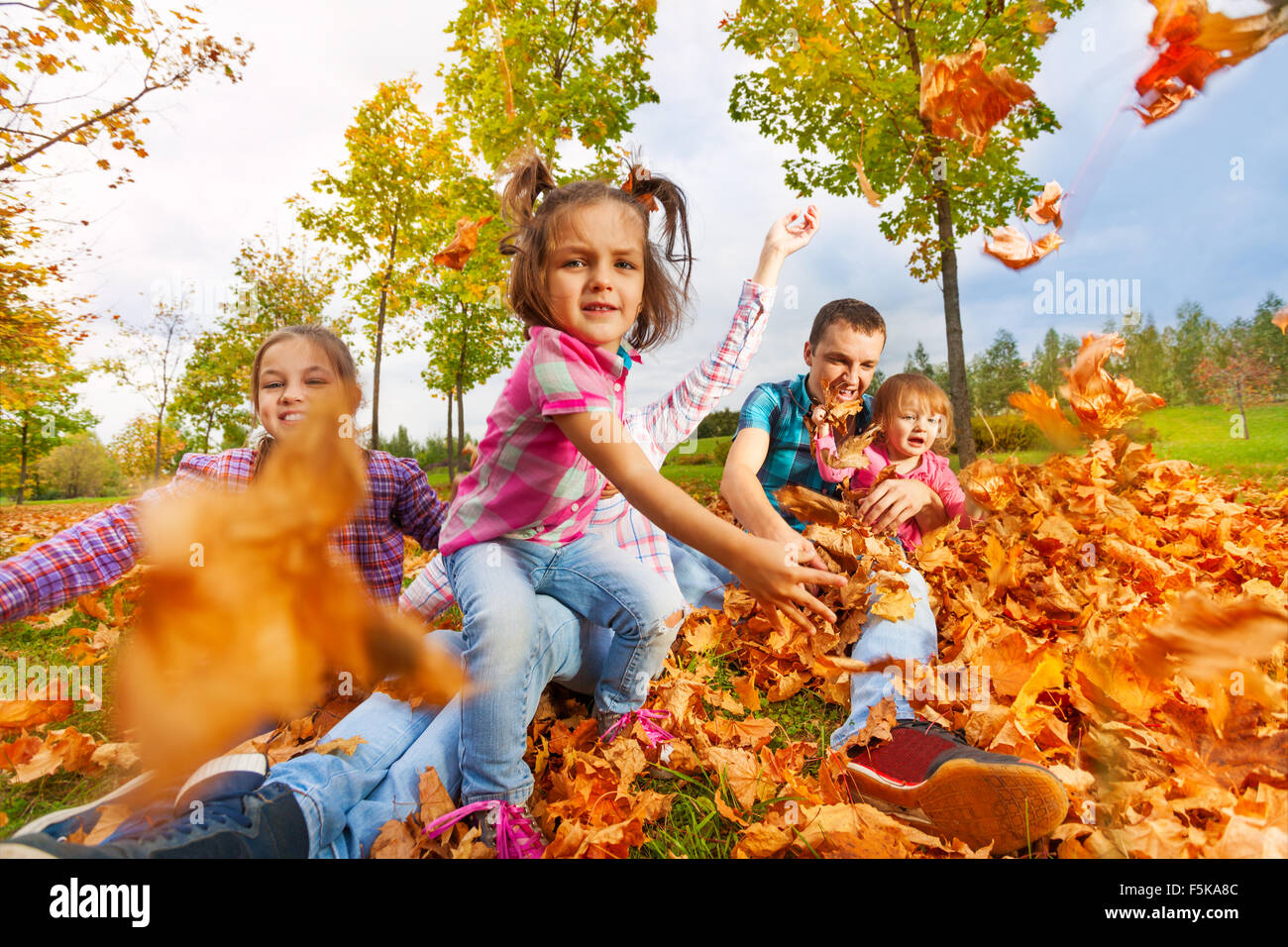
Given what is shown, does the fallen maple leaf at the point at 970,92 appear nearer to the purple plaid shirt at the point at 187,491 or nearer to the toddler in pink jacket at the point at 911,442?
the toddler in pink jacket at the point at 911,442

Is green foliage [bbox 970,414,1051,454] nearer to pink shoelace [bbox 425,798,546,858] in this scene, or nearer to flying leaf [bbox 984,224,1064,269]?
flying leaf [bbox 984,224,1064,269]

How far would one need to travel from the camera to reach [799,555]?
1271 millimetres

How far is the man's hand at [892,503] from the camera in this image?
6.21ft

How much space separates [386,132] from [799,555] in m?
3.24

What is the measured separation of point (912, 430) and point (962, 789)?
4.75 feet

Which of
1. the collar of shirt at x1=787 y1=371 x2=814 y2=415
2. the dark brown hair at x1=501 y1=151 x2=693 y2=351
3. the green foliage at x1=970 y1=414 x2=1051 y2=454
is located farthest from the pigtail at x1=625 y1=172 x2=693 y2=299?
the green foliage at x1=970 y1=414 x2=1051 y2=454

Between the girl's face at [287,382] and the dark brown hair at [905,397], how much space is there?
194cm

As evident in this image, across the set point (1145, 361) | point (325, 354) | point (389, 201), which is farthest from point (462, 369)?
point (1145, 361)

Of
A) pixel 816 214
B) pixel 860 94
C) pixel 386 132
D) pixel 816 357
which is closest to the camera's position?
pixel 816 214

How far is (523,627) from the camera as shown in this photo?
56.8 inches

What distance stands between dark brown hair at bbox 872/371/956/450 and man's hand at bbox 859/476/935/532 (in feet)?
1.02

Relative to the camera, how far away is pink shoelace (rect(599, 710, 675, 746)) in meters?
1.58

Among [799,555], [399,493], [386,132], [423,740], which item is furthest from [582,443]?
[386,132]
